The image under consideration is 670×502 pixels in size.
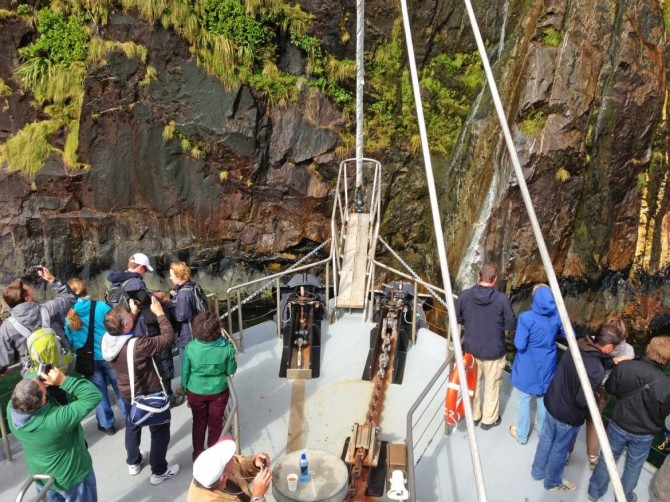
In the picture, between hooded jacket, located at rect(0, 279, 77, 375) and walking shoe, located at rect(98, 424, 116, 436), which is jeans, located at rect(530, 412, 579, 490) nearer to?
walking shoe, located at rect(98, 424, 116, 436)

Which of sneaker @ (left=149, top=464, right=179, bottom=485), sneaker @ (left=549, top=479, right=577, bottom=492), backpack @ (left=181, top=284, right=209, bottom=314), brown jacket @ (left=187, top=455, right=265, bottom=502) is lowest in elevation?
sneaker @ (left=149, top=464, right=179, bottom=485)

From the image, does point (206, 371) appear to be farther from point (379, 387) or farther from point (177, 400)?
point (379, 387)

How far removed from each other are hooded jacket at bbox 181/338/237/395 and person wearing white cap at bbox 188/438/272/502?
4.73 feet

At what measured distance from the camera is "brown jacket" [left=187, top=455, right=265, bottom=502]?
3084 mm

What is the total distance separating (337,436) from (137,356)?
8.34 feet

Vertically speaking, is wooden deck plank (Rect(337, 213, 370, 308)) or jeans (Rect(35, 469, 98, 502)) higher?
wooden deck plank (Rect(337, 213, 370, 308))

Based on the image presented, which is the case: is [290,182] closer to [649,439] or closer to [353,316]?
[353,316]

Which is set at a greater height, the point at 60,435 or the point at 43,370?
the point at 43,370

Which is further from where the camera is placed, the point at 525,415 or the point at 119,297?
the point at 525,415

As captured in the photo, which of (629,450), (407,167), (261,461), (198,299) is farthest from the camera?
(407,167)

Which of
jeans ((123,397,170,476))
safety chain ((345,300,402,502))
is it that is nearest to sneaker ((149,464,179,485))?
jeans ((123,397,170,476))

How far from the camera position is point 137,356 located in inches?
175

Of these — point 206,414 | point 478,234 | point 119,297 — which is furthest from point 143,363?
point 478,234

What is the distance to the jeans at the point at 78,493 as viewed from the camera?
13.0 ft
